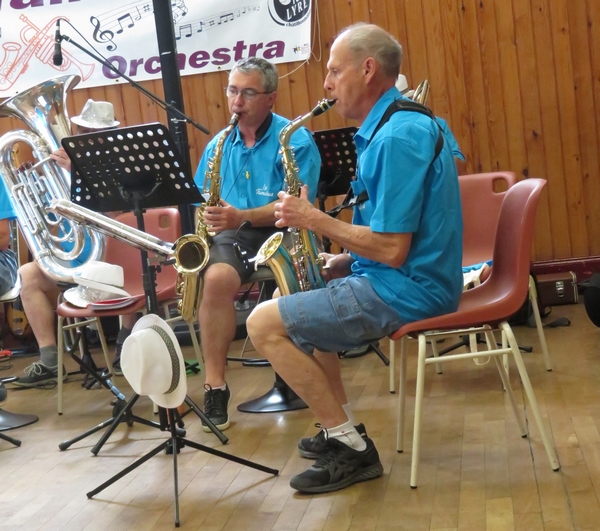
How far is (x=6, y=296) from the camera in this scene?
3.95m

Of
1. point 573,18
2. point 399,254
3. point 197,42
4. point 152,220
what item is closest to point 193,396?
point 152,220

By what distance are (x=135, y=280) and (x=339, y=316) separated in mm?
1960

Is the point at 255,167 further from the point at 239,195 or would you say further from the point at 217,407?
the point at 217,407

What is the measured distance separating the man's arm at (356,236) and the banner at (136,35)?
3.03 metres

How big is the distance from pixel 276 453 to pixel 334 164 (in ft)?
5.16

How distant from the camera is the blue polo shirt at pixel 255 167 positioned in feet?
11.9

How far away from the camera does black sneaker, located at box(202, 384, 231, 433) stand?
11.0 ft

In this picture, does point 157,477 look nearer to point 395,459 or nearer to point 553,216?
point 395,459

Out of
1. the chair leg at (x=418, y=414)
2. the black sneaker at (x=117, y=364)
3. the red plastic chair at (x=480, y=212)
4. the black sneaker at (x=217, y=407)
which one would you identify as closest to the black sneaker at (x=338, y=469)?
the chair leg at (x=418, y=414)

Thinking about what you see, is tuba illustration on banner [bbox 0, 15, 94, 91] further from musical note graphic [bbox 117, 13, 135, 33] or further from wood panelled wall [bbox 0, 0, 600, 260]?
wood panelled wall [bbox 0, 0, 600, 260]

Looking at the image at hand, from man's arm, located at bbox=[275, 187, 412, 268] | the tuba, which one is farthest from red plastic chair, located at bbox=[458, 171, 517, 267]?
man's arm, located at bbox=[275, 187, 412, 268]

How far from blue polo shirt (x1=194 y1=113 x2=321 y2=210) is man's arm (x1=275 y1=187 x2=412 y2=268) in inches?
41.8

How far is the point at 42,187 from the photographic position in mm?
4113

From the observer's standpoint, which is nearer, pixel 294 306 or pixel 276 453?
pixel 294 306
